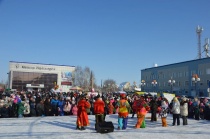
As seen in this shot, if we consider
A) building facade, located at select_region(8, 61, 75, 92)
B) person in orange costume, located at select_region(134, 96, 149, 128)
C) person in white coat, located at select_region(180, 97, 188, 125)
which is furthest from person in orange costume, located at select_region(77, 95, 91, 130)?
building facade, located at select_region(8, 61, 75, 92)

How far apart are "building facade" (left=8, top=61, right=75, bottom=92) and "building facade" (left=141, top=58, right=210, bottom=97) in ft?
72.9

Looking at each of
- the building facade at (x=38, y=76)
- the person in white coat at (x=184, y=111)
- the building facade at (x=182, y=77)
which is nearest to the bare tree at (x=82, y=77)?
the building facade at (x=38, y=76)

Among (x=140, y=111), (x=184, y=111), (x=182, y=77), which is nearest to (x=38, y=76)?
(x=182, y=77)

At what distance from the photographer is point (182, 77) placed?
62.0 metres

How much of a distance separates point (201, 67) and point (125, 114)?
48.7 m

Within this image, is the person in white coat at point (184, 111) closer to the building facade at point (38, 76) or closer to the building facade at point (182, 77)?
the building facade at point (182, 77)

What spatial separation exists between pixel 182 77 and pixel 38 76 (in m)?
38.9

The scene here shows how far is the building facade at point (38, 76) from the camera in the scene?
6619 cm

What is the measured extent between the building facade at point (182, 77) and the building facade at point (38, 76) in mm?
22211

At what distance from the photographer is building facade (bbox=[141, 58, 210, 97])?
53.9 m

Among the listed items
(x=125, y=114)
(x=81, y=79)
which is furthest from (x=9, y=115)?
(x=81, y=79)

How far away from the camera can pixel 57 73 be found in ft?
235

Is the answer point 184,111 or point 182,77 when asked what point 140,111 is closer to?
point 184,111

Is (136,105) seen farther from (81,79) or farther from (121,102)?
(81,79)
